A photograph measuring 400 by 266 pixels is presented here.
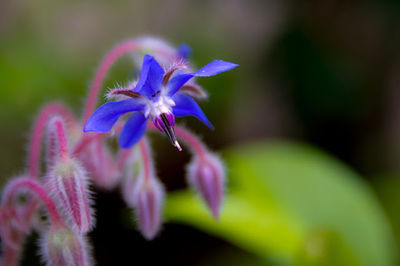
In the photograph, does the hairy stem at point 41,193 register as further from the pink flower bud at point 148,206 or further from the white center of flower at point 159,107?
the white center of flower at point 159,107

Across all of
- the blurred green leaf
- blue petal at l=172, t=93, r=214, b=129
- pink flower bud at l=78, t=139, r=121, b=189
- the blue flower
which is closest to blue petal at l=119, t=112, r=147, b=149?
the blue flower

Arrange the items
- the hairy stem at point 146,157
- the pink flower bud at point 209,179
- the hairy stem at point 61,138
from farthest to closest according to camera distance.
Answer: the pink flower bud at point 209,179 < the hairy stem at point 146,157 < the hairy stem at point 61,138

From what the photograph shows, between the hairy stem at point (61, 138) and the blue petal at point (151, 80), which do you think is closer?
the blue petal at point (151, 80)

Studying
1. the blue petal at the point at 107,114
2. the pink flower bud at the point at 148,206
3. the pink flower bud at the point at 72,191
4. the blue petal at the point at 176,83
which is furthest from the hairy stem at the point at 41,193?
the blue petal at the point at 176,83

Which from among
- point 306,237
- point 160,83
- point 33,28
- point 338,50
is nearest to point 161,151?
point 306,237

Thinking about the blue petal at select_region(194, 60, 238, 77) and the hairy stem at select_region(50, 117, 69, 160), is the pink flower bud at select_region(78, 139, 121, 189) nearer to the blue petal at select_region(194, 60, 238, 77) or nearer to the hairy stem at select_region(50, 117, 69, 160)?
the hairy stem at select_region(50, 117, 69, 160)

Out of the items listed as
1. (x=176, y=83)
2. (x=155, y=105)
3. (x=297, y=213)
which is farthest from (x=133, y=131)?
(x=297, y=213)

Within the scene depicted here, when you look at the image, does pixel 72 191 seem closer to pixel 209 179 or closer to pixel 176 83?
pixel 176 83
